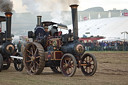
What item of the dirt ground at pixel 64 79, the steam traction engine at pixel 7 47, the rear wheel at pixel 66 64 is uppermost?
the steam traction engine at pixel 7 47

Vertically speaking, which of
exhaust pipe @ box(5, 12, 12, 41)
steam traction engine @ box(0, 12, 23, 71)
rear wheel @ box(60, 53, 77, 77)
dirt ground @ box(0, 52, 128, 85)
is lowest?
dirt ground @ box(0, 52, 128, 85)

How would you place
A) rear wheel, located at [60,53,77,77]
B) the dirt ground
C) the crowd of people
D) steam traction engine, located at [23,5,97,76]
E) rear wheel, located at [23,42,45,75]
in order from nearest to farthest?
1. the dirt ground
2. rear wheel, located at [60,53,77,77]
3. steam traction engine, located at [23,5,97,76]
4. rear wheel, located at [23,42,45,75]
5. the crowd of people

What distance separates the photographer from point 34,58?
1142cm

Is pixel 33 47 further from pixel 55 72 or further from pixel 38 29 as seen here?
pixel 55 72

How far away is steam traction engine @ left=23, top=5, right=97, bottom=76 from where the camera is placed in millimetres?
10555

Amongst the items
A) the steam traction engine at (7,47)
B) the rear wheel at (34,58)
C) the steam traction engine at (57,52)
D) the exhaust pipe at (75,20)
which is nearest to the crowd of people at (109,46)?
the steam traction engine at (7,47)

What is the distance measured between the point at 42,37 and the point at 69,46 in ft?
4.77

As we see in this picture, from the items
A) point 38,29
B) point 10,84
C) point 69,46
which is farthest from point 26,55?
point 10,84

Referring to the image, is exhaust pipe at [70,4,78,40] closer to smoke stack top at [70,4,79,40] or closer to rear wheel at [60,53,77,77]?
smoke stack top at [70,4,79,40]

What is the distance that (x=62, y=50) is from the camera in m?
11.1

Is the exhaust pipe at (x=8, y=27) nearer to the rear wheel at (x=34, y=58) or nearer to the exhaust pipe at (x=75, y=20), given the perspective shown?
the rear wheel at (x=34, y=58)

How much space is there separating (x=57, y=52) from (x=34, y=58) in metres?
0.94

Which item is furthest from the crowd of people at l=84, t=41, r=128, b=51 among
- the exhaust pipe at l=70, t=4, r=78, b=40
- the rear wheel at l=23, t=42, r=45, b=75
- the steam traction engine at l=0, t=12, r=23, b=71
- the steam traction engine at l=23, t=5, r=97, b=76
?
the exhaust pipe at l=70, t=4, r=78, b=40

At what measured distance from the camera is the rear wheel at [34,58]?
36.1 feet
